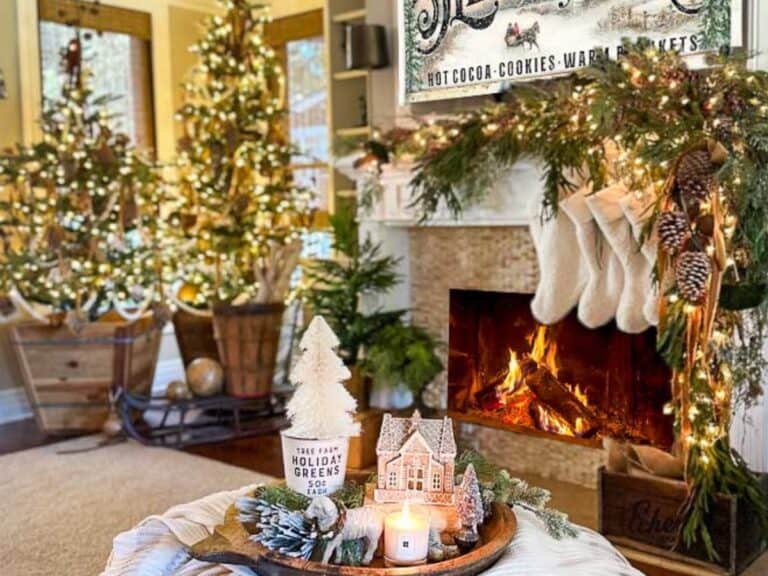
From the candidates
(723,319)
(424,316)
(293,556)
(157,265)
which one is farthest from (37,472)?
(723,319)

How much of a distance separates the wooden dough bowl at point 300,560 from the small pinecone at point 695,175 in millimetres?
1218

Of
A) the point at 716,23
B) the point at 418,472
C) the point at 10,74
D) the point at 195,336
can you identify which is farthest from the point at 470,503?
the point at 10,74

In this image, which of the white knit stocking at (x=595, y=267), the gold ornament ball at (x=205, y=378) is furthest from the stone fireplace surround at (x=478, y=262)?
the gold ornament ball at (x=205, y=378)

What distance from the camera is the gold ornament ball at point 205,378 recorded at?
4504mm

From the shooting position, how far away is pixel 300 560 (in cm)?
171

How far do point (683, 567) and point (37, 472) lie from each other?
2.68 meters

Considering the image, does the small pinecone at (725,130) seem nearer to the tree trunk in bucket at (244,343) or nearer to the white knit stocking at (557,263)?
the white knit stocking at (557,263)

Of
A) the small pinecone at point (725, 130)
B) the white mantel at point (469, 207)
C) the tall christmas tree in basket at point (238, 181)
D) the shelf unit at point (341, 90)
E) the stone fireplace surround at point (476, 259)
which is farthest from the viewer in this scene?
the shelf unit at point (341, 90)

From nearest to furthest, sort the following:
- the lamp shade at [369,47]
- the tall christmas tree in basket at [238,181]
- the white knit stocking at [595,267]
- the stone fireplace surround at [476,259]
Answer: the white knit stocking at [595,267], the stone fireplace surround at [476,259], the lamp shade at [369,47], the tall christmas tree in basket at [238,181]

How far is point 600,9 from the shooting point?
3.01m

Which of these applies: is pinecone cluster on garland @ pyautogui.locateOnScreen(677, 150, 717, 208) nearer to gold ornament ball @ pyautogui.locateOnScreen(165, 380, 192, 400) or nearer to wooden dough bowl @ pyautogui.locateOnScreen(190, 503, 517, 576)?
wooden dough bowl @ pyautogui.locateOnScreen(190, 503, 517, 576)

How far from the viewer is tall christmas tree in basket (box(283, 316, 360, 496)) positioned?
1.92 m

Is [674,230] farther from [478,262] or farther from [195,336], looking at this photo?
[195,336]

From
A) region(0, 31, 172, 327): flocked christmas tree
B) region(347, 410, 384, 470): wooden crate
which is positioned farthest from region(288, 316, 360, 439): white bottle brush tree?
region(0, 31, 172, 327): flocked christmas tree
